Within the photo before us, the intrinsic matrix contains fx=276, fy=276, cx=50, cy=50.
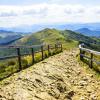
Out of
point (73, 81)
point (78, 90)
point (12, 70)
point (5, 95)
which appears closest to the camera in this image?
point (5, 95)

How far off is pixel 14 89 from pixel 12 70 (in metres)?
6.81

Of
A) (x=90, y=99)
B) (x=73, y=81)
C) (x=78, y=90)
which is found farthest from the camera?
(x=73, y=81)

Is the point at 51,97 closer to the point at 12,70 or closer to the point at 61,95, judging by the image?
the point at 61,95

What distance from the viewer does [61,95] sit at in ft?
45.2

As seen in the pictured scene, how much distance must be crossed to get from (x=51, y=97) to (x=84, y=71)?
8.49 meters

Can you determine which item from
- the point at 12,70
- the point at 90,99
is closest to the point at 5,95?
the point at 90,99

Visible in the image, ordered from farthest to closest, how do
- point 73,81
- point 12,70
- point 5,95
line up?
point 12,70, point 73,81, point 5,95

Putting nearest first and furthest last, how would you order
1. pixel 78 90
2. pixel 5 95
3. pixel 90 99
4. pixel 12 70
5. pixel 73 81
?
pixel 5 95, pixel 90 99, pixel 78 90, pixel 73 81, pixel 12 70

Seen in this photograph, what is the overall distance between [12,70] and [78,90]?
20.7 feet

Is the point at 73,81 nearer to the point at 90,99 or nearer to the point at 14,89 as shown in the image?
the point at 90,99

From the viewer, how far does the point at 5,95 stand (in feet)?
40.9

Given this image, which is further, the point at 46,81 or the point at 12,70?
the point at 12,70

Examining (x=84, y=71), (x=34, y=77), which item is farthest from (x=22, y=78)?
(x=84, y=71)

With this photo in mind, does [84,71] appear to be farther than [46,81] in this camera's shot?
Yes
